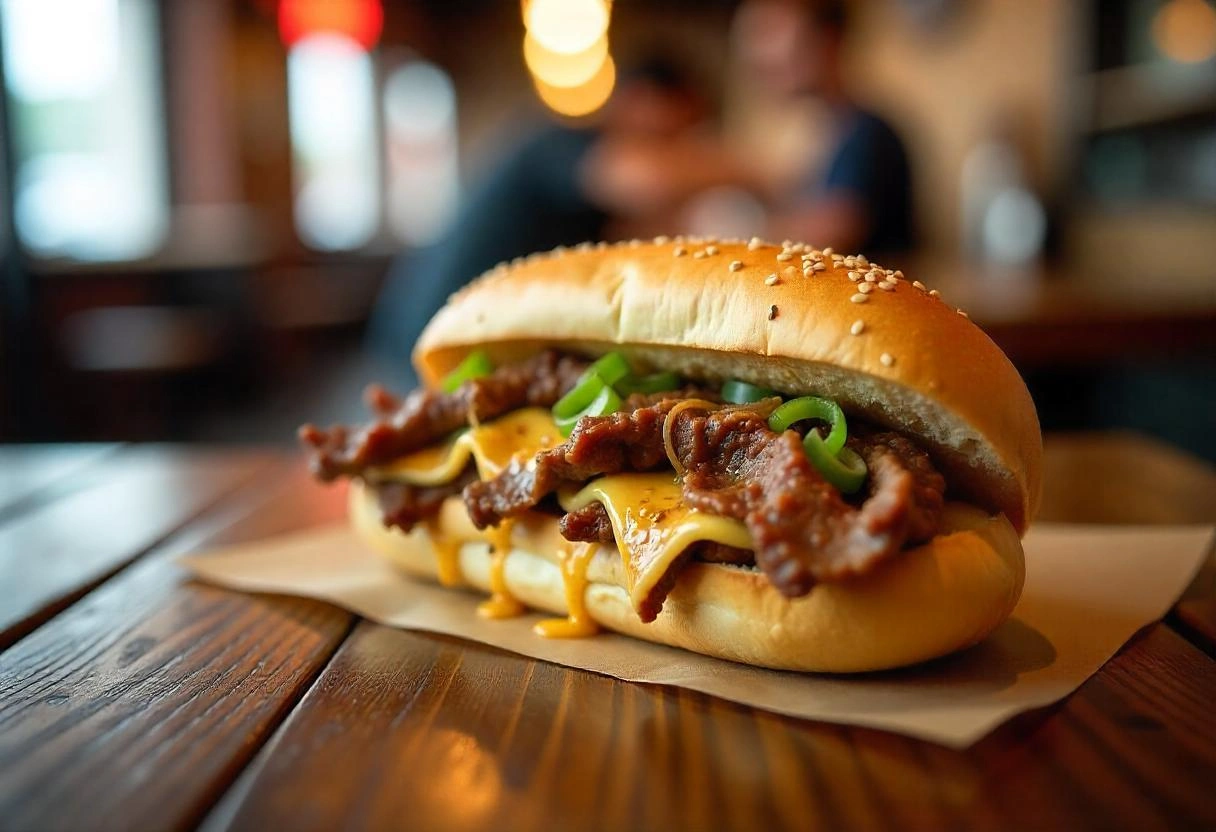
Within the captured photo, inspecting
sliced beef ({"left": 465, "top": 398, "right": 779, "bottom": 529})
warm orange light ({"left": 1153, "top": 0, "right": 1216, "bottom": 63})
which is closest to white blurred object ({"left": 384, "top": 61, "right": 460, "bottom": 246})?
warm orange light ({"left": 1153, "top": 0, "right": 1216, "bottom": 63})

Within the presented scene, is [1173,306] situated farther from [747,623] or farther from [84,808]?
[84,808]

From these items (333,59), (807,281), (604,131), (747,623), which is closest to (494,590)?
(747,623)

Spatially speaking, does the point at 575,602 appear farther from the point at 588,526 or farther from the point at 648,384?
the point at 648,384

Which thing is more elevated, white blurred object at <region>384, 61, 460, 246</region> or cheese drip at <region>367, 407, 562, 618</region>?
white blurred object at <region>384, 61, 460, 246</region>

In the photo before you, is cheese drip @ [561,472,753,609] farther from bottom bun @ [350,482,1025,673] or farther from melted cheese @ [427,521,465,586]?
melted cheese @ [427,521,465,586]

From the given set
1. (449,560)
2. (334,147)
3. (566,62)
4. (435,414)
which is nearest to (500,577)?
(449,560)
